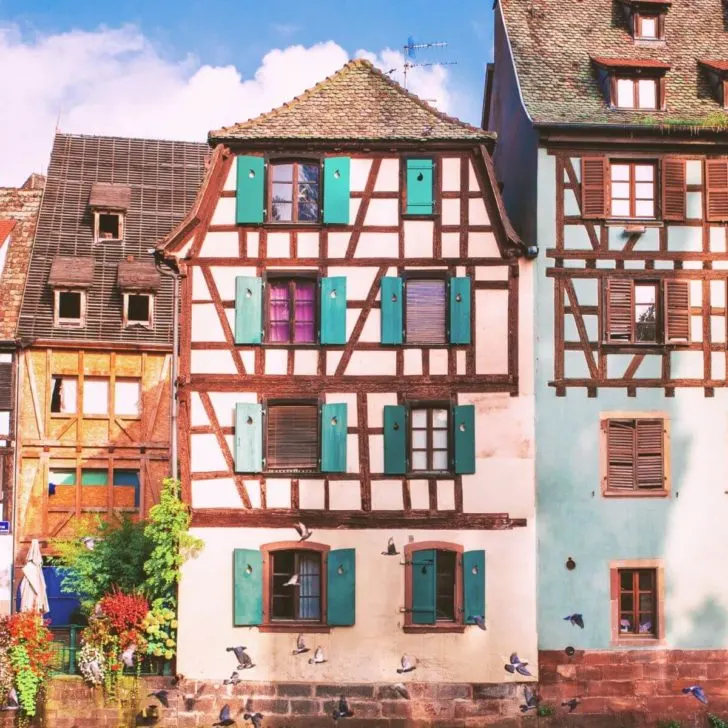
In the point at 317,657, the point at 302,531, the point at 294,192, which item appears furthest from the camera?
the point at 294,192

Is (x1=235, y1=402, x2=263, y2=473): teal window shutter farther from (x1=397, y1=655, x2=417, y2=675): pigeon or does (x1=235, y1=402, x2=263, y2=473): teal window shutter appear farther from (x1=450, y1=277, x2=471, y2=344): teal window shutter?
(x1=397, y1=655, x2=417, y2=675): pigeon

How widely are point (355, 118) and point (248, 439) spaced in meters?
6.46

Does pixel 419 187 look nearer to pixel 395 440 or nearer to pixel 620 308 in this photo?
pixel 620 308

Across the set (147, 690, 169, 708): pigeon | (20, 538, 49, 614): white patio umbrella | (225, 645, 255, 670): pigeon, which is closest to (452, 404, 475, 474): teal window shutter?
(225, 645, 255, 670): pigeon

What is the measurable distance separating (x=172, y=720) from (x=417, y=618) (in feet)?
15.5

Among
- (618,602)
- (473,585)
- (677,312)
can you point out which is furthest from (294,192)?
(618,602)

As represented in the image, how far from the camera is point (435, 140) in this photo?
20.4 meters

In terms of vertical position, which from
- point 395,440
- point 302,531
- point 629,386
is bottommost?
point 302,531

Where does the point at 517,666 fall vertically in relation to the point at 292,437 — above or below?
below

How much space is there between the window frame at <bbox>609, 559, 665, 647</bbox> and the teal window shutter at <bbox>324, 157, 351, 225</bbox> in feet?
26.7

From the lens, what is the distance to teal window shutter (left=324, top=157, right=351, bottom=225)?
20.3 metres

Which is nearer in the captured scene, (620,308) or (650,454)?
(650,454)

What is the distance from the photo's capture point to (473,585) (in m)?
19.8

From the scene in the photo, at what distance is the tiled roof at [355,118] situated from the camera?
66.9ft
